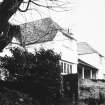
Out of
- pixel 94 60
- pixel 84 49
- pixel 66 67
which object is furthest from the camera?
pixel 84 49

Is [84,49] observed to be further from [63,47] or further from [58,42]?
[58,42]

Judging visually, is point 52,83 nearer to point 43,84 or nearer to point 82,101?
point 43,84

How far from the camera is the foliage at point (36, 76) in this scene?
14.2 metres


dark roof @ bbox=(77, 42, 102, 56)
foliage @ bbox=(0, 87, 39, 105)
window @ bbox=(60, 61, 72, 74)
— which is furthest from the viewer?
dark roof @ bbox=(77, 42, 102, 56)

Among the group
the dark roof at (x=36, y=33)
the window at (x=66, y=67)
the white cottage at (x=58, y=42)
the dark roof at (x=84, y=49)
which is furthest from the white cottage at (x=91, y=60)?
the dark roof at (x=36, y=33)

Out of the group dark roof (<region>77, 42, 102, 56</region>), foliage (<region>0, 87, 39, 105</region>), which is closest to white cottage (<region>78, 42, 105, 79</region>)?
dark roof (<region>77, 42, 102, 56</region>)

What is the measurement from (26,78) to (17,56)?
163 centimetres

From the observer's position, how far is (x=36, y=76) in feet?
46.6

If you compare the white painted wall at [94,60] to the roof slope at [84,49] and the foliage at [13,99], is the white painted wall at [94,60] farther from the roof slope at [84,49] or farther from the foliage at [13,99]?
the foliage at [13,99]

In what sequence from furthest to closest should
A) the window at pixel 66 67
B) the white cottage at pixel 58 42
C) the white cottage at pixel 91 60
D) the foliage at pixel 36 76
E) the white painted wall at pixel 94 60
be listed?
the white painted wall at pixel 94 60, the white cottage at pixel 91 60, the window at pixel 66 67, the white cottage at pixel 58 42, the foliage at pixel 36 76

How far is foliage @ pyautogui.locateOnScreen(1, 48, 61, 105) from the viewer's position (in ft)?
46.4

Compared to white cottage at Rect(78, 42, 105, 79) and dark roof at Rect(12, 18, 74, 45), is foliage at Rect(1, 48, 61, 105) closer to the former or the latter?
dark roof at Rect(12, 18, 74, 45)

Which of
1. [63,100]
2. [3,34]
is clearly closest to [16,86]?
[63,100]

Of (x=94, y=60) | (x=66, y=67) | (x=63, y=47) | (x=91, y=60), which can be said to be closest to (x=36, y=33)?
(x=63, y=47)
